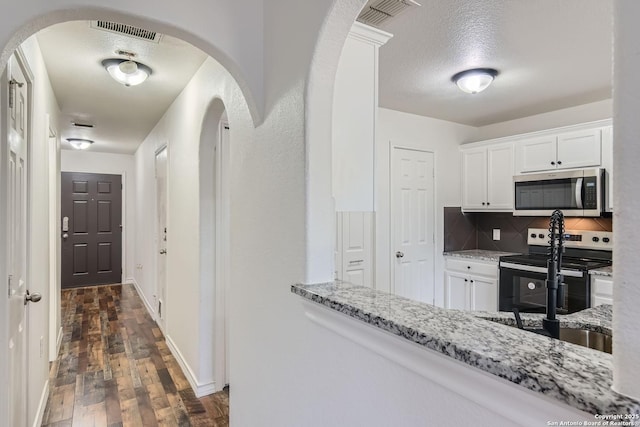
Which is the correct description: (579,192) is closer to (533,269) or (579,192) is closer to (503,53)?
(533,269)

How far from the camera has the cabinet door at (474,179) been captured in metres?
4.24

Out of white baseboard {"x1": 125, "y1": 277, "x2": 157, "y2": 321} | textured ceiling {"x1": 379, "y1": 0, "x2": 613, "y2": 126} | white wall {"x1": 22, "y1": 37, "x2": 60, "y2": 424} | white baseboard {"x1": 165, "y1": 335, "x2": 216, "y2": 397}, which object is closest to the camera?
textured ceiling {"x1": 379, "y1": 0, "x2": 613, "y2": 126}

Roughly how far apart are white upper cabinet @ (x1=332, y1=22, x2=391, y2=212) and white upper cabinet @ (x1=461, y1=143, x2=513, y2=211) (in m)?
3.03

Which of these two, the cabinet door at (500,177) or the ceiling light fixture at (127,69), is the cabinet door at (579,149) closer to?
the cabinet door at (500,177)

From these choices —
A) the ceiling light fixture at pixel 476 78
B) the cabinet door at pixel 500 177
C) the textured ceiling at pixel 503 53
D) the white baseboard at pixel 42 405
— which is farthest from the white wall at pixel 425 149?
the white baseboard at pixel 42 405

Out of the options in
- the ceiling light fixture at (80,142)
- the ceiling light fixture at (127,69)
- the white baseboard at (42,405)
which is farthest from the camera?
the ceiling light fixture at (80,142)

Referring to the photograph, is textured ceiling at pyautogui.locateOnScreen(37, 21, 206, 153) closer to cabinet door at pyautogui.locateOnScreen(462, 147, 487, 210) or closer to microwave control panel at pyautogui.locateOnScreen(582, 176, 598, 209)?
cabinet door at pyautogui.locateOnScreen(462, 147, 487, 210)

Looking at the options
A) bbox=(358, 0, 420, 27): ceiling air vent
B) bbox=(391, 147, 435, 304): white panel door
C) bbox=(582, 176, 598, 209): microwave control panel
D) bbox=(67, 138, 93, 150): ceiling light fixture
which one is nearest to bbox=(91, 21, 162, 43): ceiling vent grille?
bbox=(358, 0, 420, 27): ceiling air vent

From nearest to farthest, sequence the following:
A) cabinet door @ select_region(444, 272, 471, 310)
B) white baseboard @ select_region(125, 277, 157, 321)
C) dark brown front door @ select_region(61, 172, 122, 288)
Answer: cabinet door @ select_region(444, 272, 471, 310)
white baseboard @ select_region(125, 277, 157, 321)
dark brown front door @ select_region(61, 172, 122, 288)

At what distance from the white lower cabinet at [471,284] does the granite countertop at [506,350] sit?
2.81m

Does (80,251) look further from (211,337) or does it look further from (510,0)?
(510,0)

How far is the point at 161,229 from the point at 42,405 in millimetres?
2102

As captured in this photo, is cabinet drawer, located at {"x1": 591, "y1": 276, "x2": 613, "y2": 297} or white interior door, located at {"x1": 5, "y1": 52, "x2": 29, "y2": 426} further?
cabinet drawer, located at {"x1": 591, "y1": 276, "x2": 613, "y2": 297}

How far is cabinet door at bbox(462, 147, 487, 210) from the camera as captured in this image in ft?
13.9
